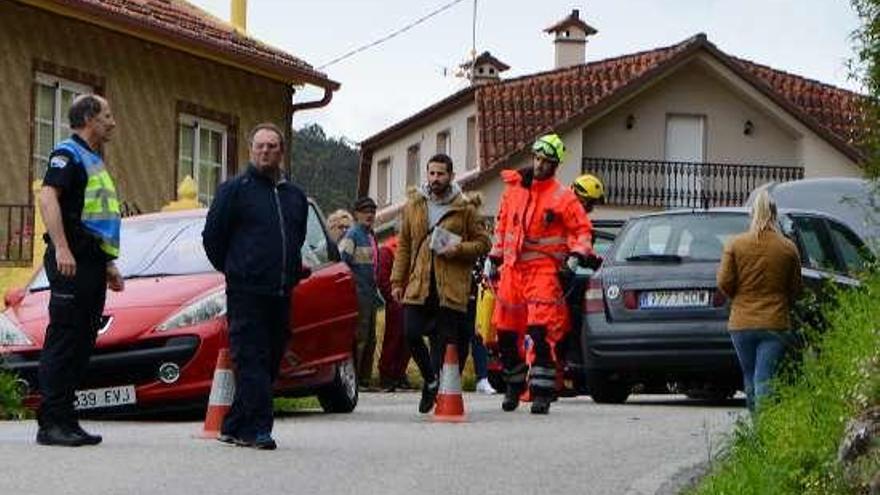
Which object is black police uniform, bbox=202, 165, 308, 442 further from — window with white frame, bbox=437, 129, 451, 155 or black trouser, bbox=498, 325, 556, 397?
window with white frame, bbox=437, 129, 451, 155

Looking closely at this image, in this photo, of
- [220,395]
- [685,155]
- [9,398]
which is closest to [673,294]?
[9,398]

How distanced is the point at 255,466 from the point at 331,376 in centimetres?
486

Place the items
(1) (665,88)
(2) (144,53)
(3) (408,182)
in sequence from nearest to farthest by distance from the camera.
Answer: (2) (144,53), (1) (665,88), (3) (408,182)

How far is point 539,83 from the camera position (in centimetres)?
6175

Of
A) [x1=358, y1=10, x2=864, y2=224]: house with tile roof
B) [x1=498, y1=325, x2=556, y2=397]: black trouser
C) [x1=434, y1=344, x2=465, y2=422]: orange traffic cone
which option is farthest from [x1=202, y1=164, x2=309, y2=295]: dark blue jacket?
[x1=358, y1=10, x2=864, y2=224]: house with tile roof

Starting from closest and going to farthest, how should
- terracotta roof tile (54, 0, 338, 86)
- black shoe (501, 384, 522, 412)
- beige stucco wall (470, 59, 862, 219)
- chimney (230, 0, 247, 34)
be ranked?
1. black shoe (501, 384, 522, 412)
2. terracotta roof tile (54, 0, 338, 86)
3. chimney (230, 0, 247, 34)
4. beige stucco wall (470, 59, 862, 219)

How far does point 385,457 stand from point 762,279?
2.92 m

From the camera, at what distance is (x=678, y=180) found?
62.4 meters

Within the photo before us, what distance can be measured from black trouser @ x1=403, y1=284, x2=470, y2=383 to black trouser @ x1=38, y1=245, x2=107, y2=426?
386 cm

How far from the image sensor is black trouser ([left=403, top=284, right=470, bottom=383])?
642 inches

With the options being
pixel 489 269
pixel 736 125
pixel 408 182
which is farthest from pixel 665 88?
pixel 489 269

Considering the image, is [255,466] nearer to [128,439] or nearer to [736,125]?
[128,439]

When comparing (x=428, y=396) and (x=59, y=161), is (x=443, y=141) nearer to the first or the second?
(x=428, y=396)

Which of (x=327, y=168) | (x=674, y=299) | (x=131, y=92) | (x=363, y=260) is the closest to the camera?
(x=674, y=299)
